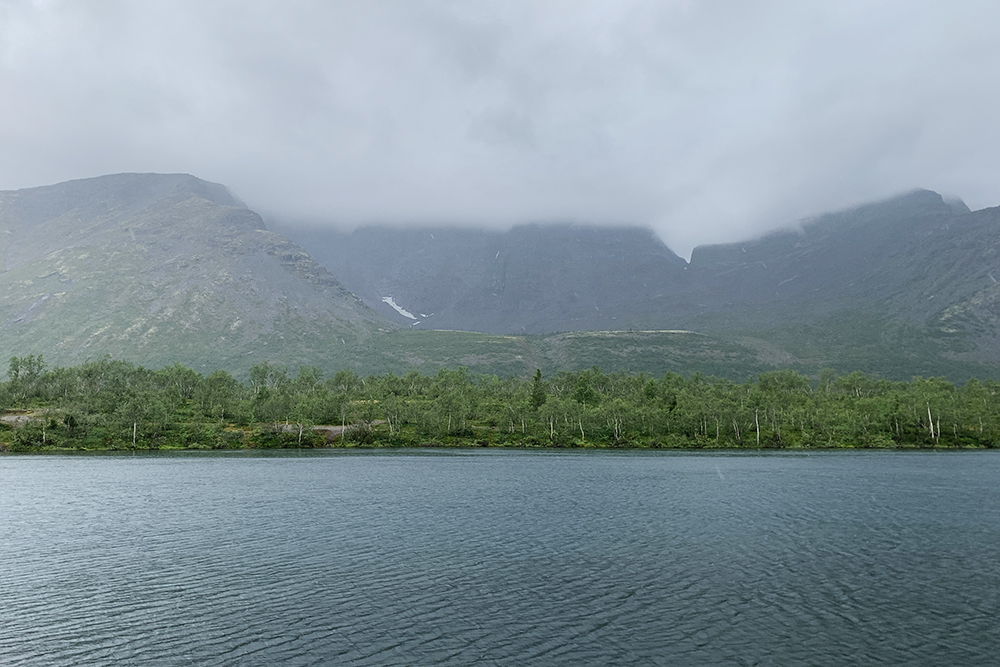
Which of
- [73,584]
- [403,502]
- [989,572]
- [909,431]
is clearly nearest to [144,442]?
[403,502]

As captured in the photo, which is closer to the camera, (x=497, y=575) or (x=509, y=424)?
(x=497, y=575)

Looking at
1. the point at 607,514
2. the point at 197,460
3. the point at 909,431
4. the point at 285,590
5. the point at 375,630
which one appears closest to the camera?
the point at 375,630

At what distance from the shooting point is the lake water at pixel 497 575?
2847 cm

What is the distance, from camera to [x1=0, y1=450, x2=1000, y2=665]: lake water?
28469 millimetres

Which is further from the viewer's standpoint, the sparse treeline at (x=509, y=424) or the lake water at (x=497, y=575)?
the sparse treeline at (x=509, y=424)

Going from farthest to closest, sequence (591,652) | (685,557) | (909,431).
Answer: (909,431) → (685,557) → (591,652)

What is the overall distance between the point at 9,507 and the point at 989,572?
8866 cm

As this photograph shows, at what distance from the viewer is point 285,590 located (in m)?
37.1

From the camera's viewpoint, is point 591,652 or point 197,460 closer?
point 591,652

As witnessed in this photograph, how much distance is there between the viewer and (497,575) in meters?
40.9

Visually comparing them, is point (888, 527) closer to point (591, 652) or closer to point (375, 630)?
point (591, 652)

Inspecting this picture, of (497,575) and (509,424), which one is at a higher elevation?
(509,424)

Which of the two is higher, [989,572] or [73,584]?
[73,584]

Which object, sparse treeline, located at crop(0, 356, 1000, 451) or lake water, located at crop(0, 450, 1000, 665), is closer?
lake water, located at crop(0, 450, 1000, 665)
